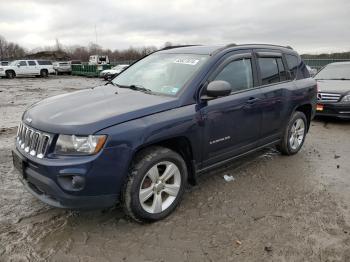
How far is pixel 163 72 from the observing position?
4.16 meters

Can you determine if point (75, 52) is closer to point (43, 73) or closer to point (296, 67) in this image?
point (43, 73)

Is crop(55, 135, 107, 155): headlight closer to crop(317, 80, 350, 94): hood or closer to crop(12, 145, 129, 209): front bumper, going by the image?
crop(12, 145, 129, 209): front bumper

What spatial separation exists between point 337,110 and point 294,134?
2987 millimetres

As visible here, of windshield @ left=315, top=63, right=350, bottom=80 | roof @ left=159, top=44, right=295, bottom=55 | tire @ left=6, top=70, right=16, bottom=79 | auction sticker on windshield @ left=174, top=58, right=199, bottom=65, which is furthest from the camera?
tire @ left=6, top=70, right=16, bottom=79

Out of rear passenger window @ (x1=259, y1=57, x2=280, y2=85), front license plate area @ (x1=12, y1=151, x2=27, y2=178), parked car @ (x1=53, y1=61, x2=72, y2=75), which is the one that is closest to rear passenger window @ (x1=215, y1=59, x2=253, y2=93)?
rear passenger window @ (x1=259, y1=57, x2=280, y2=85)

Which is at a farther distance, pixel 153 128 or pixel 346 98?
pixel 346 98

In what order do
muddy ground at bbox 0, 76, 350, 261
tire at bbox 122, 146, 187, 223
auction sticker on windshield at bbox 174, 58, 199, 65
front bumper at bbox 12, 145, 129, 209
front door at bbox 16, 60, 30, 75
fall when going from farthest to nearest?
front door at bbox 16, 60, 30, 75 < auction sticker on windshield at bbox 174, 58, 199, 65 < tire at bbox 122, 146, 187, 223 < muddy ground at bbox 0, 76, 350, 261 < front bumper at bbox 12, 145, 129, 209

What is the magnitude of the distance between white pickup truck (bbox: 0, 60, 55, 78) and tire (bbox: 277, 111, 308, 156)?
104 feet

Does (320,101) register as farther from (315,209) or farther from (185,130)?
(185,130)

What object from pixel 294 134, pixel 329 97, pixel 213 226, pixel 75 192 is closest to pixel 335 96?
pixel 329 97

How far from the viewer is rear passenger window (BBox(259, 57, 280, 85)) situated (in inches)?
184

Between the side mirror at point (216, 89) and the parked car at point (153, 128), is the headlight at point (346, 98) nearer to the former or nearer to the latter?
the parked car at point (153, 128)

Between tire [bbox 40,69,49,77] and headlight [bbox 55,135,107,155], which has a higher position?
headlight [bbox 55,135,107,155]

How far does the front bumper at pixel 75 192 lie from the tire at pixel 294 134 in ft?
10.8
